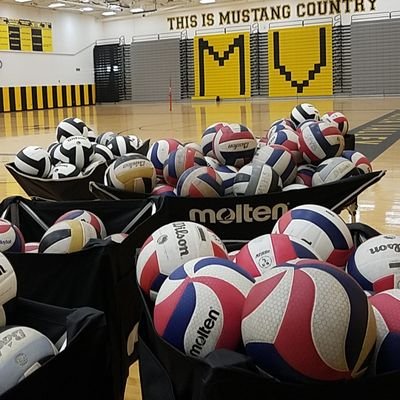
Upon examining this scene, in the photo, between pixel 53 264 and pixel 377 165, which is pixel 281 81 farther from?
pixel 53 264

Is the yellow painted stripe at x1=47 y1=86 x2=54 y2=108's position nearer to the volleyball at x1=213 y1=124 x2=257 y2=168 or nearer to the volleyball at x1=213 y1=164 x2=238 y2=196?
the volleyball at x1=213 y1=124 x2=257 y2=168

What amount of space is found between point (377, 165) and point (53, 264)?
4.92 m

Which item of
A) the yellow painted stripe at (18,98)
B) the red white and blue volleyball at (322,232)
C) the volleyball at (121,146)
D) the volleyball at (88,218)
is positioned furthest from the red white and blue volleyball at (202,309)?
the yellow painted stripe at (18,98)

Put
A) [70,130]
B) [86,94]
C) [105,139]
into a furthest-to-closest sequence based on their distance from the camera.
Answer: [86,94], [70,130], [105,139]

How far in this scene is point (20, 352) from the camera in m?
1.23

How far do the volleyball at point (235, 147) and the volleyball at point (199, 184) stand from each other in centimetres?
43

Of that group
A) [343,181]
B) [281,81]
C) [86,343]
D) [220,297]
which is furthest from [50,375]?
[281,81]

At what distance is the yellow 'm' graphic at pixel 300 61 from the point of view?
20797 mm

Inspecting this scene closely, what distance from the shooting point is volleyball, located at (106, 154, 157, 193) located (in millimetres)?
2859

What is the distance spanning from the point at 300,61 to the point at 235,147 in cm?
1907

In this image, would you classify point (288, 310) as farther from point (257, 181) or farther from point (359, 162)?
point (359, 162)

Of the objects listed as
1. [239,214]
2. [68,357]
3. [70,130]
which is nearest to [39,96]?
[70,130]

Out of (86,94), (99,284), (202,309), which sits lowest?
(99,284)

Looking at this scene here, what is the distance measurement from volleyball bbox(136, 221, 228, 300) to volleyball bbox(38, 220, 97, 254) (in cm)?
51
